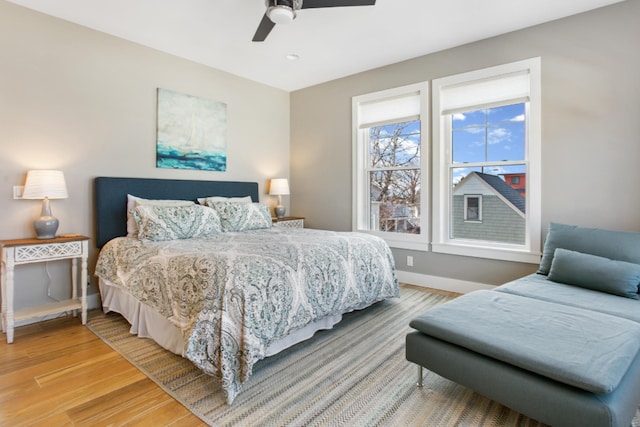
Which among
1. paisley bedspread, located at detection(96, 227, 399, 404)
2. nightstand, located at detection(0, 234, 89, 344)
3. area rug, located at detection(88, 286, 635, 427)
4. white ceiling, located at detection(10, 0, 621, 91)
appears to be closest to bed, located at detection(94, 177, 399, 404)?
paisley bedspread, located at detection(96, 227, 399, 404)

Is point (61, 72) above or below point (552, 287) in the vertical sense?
above

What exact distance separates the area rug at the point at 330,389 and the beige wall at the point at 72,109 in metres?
1.24

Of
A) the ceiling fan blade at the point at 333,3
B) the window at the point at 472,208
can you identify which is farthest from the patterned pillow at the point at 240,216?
the window at the point at 472,208

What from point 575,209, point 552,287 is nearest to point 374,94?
point 575,209

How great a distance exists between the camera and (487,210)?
11.9ft

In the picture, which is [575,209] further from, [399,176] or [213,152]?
[213,152]

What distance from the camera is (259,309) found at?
2002mm

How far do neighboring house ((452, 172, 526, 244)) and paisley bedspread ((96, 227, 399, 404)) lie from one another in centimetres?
119

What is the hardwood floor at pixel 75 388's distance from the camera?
1.71 metres

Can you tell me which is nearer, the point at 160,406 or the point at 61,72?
the point at 160,406

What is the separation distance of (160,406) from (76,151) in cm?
260

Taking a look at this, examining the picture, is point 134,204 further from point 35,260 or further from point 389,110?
point 389,110

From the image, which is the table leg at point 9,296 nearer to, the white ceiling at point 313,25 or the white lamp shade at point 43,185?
the white lamp shade at point 43,185

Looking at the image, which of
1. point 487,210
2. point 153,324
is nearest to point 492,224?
point 487,210
